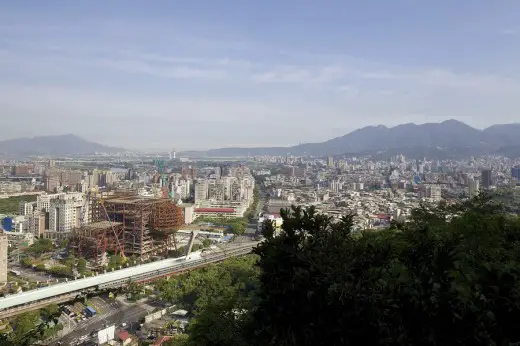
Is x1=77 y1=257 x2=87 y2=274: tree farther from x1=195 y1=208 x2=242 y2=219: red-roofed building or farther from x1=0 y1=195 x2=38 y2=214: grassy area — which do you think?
x1=0 y1=195 x2=38 y2=214: grassy area

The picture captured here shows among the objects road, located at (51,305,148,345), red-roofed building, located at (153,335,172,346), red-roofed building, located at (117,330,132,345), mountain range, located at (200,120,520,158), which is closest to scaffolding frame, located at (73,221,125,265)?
road, located at (51,305,148,345)

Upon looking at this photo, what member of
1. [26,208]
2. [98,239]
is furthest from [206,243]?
[26,208]

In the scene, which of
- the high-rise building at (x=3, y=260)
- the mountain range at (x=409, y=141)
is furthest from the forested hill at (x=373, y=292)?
the mountain range at (x=409, y=141)

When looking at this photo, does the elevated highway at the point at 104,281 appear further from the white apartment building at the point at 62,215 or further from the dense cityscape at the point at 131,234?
the white apartment building at the point at 62,215

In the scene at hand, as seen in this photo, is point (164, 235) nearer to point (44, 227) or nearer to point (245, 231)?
point (245, 231)

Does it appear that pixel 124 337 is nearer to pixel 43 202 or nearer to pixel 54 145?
pixel 43 202

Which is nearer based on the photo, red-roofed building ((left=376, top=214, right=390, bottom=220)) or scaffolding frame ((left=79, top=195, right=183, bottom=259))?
scaffolding frame ((left=79, top=195, right=183, bottom=259))
